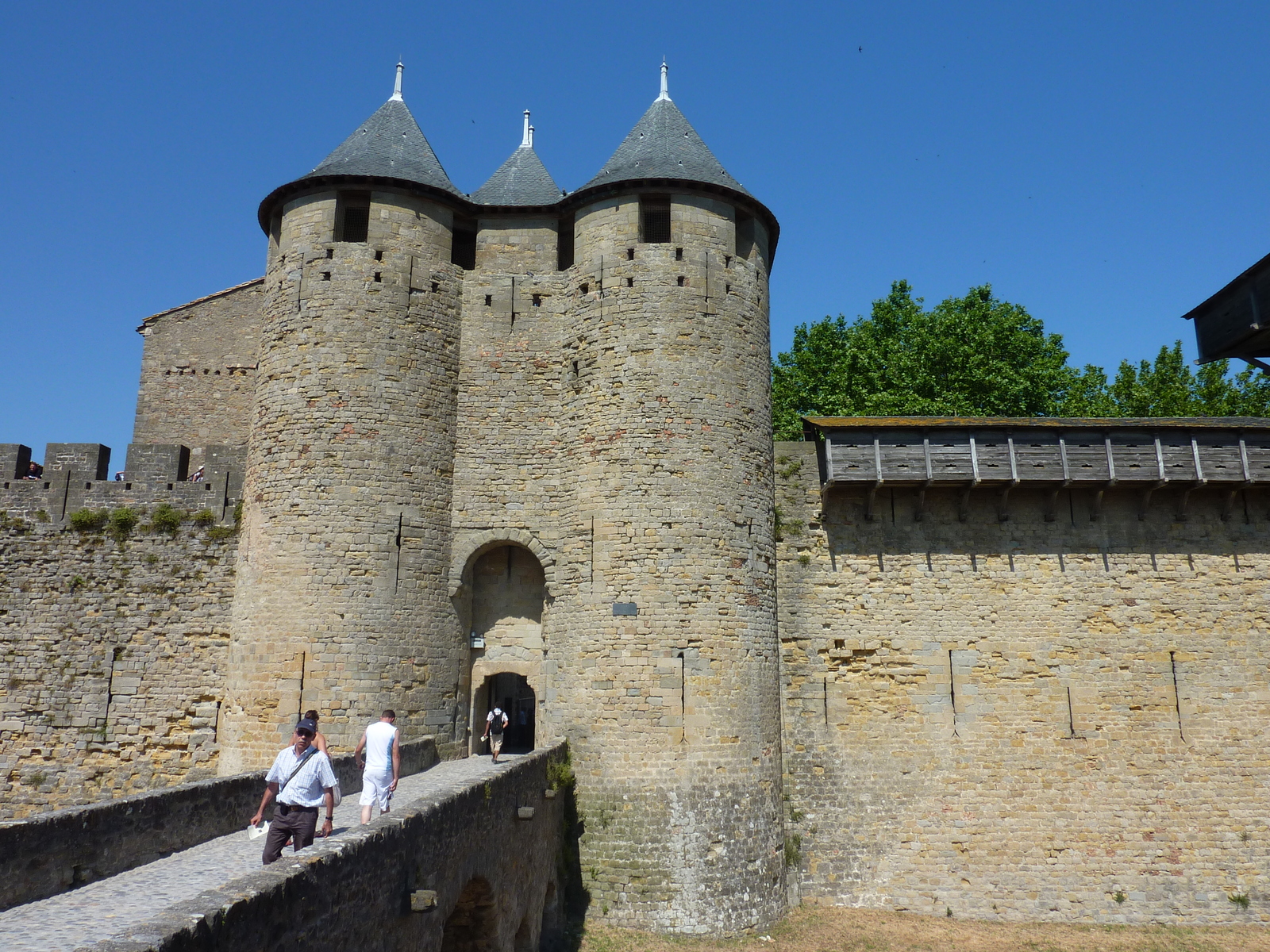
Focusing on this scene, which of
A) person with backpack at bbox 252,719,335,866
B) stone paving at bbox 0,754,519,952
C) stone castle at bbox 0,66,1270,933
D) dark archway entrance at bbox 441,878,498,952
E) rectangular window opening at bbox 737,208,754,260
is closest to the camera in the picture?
stone paving at bbox 0,754,519,952

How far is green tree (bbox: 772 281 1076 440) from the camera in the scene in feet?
80.3

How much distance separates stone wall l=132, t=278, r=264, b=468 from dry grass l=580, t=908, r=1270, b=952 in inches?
472

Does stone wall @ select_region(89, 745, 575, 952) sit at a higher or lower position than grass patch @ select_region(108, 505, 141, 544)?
lower

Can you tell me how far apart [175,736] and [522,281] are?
29.8ft

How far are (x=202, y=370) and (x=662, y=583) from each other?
1111cm

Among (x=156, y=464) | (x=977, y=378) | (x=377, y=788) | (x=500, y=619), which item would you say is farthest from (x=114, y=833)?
(x=977, y=378)

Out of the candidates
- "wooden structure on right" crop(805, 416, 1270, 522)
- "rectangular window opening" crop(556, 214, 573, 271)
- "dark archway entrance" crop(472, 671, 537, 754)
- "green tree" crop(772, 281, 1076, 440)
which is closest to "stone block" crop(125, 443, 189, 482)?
"dark archway entrance" crop(472, 671, 537, 754)

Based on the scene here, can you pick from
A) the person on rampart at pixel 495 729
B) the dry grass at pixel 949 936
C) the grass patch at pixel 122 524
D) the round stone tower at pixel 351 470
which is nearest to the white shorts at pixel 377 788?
the round stone tower at pixel 351 470

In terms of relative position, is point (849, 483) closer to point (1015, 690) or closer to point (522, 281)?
point (1015, 690)

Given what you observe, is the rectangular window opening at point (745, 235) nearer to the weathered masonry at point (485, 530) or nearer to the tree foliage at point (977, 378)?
the weathered masonry at point (485, 530)

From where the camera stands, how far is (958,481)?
15.1 meters

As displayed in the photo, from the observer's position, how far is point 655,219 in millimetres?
16797

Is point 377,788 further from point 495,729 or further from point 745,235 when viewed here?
point 745,235

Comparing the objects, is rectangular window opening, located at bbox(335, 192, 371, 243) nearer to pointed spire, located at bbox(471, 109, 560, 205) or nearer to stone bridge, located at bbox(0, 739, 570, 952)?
pointed spire, located at bbox(471, 109, 560, 205)
